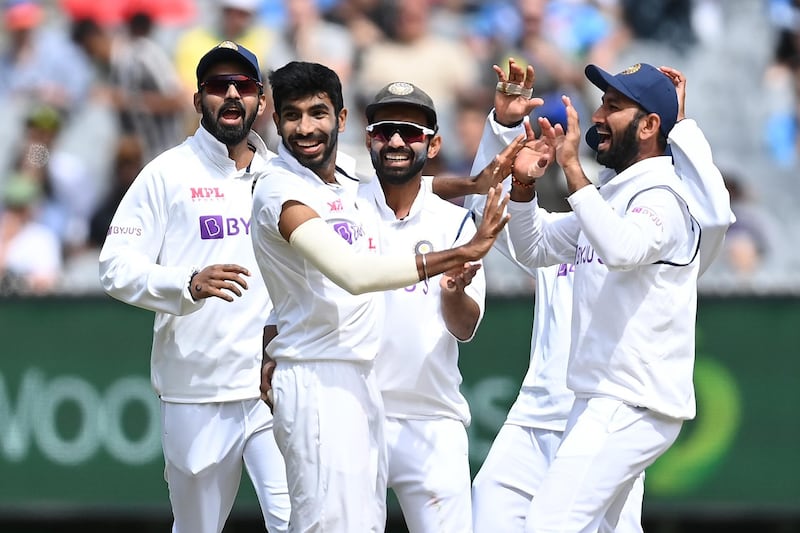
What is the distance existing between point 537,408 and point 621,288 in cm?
108

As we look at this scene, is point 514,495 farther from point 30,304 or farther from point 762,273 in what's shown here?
point 762,273

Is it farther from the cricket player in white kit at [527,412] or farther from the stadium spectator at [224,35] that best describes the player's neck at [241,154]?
the stadium spectator at [224,35]

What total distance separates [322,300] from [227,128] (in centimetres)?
134

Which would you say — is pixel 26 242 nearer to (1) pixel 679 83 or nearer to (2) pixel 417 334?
(2) pixel 417 334

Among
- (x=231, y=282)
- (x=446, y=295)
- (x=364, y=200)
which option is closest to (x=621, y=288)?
(x=446, y=295)

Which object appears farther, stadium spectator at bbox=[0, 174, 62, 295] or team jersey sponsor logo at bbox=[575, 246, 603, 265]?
stadium spectator at bbox=[0, 174, 62, 295]

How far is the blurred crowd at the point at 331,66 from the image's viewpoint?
10727mm

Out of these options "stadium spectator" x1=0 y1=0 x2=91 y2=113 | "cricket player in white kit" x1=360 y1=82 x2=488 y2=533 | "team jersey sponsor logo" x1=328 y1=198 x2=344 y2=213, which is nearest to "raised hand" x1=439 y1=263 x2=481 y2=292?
"cricket player in white kit" x1=360 y1=82 x2=488 y2=533

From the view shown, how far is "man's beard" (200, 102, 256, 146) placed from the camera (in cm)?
617

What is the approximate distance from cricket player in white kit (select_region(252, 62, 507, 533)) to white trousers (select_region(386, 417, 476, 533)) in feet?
1.25

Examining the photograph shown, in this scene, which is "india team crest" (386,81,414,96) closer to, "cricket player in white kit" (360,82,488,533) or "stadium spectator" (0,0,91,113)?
"cricket player in white kit" (360,82,488,533)

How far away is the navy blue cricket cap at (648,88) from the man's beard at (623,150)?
3.3 inches

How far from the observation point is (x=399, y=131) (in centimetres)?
572

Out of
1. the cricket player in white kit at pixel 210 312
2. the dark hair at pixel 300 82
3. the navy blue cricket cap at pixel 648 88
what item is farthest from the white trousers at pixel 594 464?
the dark hair at pixel 300 82
